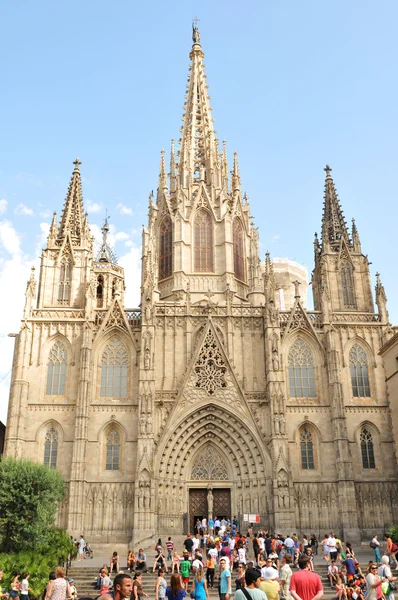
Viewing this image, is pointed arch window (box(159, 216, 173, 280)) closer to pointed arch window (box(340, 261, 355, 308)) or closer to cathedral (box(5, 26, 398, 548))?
→ cathedral (box(5, 26, 398, 548))

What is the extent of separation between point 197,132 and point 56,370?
2316 cm

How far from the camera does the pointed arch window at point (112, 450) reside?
36812mm

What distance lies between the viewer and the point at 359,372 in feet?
131

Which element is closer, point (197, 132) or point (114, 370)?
point (114, 370)

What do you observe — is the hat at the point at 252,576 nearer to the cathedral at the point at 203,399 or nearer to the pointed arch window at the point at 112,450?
the cathedral at the point at 203,399

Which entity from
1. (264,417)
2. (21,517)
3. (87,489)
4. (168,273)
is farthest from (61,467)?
(168,273)

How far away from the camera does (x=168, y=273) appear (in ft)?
145

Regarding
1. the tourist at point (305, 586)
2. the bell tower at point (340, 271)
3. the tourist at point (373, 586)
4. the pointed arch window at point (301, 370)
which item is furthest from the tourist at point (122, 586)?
the bell tower at point (340, 271)

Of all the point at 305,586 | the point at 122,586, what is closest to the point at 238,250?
the point at 305,586

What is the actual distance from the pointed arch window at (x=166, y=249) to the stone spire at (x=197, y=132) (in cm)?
349

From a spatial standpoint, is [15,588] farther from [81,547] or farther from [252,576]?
[81,547]

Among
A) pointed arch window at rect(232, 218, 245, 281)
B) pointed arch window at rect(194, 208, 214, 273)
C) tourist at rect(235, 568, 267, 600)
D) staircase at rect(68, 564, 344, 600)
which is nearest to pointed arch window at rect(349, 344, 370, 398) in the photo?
pointed arch window at rect(232, 218, 245, 281)

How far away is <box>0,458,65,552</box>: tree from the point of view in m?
28.2

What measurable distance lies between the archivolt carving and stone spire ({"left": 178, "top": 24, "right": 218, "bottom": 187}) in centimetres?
1994
